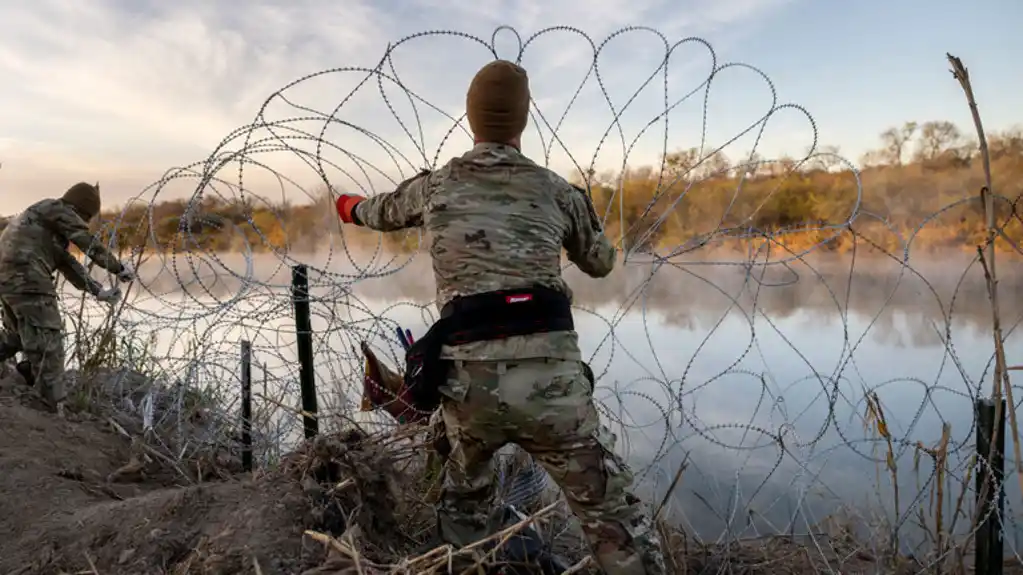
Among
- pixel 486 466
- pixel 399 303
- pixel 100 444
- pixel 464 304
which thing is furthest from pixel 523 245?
pixel 100 444

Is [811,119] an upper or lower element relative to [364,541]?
upper

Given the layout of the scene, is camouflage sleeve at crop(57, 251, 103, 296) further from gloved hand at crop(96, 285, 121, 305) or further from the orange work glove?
the orange work glove

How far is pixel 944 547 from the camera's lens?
8.84ft

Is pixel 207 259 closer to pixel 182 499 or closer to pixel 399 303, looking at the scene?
pixel 399 303

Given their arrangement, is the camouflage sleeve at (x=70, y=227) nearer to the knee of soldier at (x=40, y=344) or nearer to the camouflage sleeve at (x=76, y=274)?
the camouflage sleeve at (x=76, y=274)

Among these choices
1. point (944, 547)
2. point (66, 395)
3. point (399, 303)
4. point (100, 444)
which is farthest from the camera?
point (66, 395)

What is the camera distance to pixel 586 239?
2.56 meters

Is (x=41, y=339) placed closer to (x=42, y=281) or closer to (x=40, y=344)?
(x=40, y=344)

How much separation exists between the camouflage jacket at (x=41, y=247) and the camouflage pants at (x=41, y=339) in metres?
0.09

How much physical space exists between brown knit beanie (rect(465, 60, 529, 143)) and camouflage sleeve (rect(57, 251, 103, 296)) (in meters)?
4.21

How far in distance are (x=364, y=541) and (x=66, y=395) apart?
12.9 ft

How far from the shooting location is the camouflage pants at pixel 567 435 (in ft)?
7.17

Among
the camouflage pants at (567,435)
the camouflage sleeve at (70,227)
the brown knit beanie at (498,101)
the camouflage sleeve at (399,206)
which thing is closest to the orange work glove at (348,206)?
the camouflage sleeve at (399,206)

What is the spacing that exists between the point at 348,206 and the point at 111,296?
3330 mm
